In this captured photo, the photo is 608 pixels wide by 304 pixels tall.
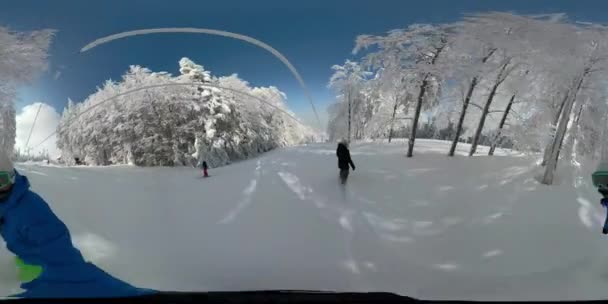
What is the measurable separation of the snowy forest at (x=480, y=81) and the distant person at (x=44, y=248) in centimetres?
71

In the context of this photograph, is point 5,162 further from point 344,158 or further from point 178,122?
point 344,158

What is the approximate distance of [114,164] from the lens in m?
0.77

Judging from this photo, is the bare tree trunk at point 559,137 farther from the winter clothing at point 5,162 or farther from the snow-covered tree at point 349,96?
the winter clothing at point 5,162

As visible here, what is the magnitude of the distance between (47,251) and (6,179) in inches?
7.5

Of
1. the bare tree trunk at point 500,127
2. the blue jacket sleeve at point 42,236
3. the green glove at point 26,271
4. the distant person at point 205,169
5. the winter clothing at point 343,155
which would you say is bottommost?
the green glove at point 26,271

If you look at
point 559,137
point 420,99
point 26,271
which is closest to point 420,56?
point 420,99

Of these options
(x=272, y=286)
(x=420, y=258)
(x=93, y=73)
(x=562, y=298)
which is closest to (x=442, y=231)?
(x=420, y=258)

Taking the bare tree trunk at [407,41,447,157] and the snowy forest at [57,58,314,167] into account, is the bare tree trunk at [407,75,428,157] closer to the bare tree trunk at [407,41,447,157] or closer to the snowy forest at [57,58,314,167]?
the bare tree trunk at [407,41,447,157]

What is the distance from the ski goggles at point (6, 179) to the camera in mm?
676

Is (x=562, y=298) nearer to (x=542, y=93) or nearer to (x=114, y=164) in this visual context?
(x=542, y=93)

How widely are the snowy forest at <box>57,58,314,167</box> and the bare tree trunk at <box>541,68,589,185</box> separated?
561 mm

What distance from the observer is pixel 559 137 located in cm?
73

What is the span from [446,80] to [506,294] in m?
0.52

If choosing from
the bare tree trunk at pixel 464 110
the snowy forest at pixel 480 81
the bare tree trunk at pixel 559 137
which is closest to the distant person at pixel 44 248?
the snowy forest at pixel 480 81
